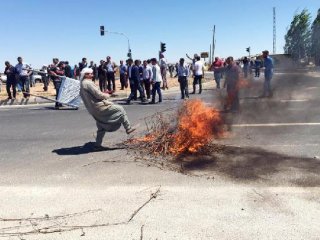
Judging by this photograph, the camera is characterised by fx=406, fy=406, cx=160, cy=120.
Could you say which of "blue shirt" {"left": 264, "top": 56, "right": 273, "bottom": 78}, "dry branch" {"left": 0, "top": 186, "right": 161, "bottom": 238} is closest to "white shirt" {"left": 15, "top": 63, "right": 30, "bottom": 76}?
"blue shirt" {"left": 264, "top": 56, "right": 273, "bottom": 78}

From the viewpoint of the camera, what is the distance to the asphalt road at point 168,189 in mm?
4246

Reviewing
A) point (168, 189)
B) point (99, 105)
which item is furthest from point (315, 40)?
point (168, 189)

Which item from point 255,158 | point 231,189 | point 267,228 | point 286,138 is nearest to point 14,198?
point 231,189

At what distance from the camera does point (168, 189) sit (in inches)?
215

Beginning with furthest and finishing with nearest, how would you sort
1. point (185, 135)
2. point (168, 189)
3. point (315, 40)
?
point (315, 40)
point (185, 135)
point (168, 189)

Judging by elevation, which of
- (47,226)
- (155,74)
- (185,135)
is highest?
(155,74)

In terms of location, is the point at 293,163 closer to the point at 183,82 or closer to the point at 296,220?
the point at 296,220

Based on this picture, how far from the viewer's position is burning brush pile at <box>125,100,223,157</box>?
7262mm

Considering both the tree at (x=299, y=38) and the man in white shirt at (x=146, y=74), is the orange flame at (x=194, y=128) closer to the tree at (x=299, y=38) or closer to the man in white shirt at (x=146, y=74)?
the tree at (x=299, y=38)

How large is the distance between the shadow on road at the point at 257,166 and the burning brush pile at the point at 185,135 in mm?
320

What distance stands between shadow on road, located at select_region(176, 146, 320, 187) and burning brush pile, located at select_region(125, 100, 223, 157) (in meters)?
0.32

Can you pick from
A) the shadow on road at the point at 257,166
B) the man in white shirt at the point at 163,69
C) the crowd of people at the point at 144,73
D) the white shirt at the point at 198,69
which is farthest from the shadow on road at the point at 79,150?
the man in white shirt at the point at 163,69

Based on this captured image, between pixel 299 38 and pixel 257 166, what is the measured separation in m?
7.02

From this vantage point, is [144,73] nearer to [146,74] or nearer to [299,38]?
[146,74]
